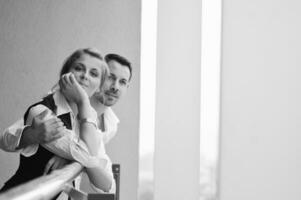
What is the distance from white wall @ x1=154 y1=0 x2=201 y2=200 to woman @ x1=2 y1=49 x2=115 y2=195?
0.43 m

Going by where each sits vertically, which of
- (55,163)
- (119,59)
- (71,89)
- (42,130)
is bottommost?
(55,163)

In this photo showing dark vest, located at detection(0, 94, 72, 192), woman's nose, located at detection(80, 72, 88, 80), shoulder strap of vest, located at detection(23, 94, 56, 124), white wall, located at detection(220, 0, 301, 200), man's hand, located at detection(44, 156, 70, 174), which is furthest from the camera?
white wall, located at detection(220, 0, 301, 200)

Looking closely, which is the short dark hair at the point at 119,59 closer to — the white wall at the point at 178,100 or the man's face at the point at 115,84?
the man's face at the point at 115,84

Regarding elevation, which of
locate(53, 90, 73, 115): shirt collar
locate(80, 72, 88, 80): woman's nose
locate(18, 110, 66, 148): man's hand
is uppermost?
locate(80, 72, 88, 80): woman's nose

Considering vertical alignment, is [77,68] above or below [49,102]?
above

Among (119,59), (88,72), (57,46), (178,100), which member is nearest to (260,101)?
(178,100)

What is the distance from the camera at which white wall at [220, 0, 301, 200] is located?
2.29m

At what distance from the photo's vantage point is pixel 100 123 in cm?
173

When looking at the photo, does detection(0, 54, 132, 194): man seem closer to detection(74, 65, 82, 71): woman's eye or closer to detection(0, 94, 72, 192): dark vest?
detection(0, 94, 72, 192): dark vest

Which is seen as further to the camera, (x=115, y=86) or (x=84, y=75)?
(x=115, y=86)

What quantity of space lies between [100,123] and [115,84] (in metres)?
0.18

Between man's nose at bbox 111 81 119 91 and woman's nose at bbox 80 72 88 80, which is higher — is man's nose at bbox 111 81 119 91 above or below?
below

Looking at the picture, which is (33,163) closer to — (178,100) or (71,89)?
(71,89)

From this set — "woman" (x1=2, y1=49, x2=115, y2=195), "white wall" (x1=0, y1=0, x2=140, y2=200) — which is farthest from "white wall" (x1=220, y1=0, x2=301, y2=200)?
"woman" (x1=2, y1=49, x2=115, y2=195)
